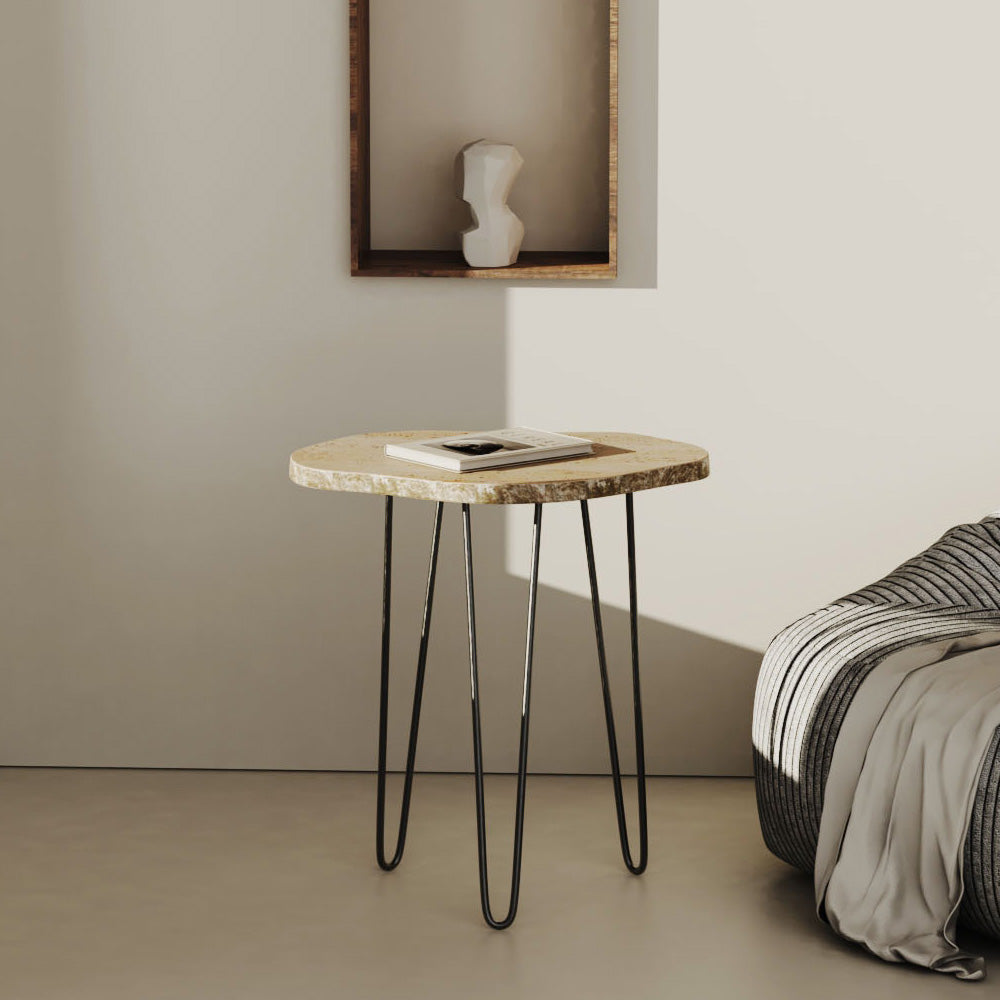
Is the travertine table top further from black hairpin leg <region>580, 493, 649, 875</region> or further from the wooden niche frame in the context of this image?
the wooden niche frame

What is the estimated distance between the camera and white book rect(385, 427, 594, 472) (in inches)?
81.6

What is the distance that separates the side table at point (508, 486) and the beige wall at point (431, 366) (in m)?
0.52

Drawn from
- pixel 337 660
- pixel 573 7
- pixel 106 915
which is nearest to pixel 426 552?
pixel 337 660

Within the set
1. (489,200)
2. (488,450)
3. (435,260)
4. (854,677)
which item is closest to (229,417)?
(435,260)

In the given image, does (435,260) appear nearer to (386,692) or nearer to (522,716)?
(386,692)

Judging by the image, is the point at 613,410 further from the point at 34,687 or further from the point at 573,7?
the point at 34,687

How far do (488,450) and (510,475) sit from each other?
123 mm

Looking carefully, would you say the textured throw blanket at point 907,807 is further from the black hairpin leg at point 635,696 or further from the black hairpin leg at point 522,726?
the black hairpin leg at point 522,726

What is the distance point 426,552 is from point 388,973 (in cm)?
106

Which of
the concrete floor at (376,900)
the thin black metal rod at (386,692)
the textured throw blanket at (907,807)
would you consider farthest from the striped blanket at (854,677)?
the thin black metal rod at (386,692)

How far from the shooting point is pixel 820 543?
9.70 ft

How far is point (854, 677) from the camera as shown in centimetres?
227

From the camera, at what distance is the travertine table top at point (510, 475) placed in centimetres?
197

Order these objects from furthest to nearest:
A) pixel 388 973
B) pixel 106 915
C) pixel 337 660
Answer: pixel 337 660 < pixel 106 915 < pixel 388 973
